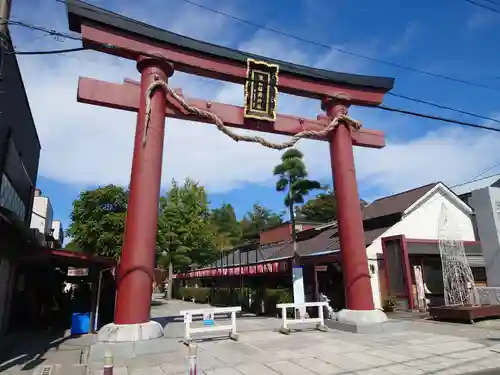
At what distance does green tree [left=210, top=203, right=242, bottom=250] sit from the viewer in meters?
54.8

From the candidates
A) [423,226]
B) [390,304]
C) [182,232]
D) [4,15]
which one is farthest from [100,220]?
[423,226]

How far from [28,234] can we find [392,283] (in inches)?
672

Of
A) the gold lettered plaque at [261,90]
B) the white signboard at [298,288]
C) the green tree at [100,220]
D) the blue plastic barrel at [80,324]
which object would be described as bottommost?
the blue plastic barrel at [80,324]

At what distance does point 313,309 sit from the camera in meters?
17.0

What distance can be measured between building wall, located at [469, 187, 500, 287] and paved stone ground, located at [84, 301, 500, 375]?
4.37 metres

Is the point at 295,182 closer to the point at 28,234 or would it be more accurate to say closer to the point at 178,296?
the point at 28,234

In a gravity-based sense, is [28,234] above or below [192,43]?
below

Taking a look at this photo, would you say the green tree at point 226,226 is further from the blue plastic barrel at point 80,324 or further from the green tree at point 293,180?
the blue plastic barrel at point 80,324

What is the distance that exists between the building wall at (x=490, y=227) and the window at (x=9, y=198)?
57.5 feet

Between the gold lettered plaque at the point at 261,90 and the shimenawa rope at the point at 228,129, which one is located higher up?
the gold lettered plaque at the point at 261,90

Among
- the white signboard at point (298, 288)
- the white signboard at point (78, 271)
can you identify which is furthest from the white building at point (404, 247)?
Result: the white signboard at point (78, 271)

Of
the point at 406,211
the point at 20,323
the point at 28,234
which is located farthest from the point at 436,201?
the point at 20,323

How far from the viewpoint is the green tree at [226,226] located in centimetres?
5482

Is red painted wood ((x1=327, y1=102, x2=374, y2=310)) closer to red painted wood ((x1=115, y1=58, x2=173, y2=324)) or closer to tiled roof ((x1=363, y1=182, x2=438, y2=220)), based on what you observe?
red painted wood ((x1=115, y1=58, x2=173, y2=324))
